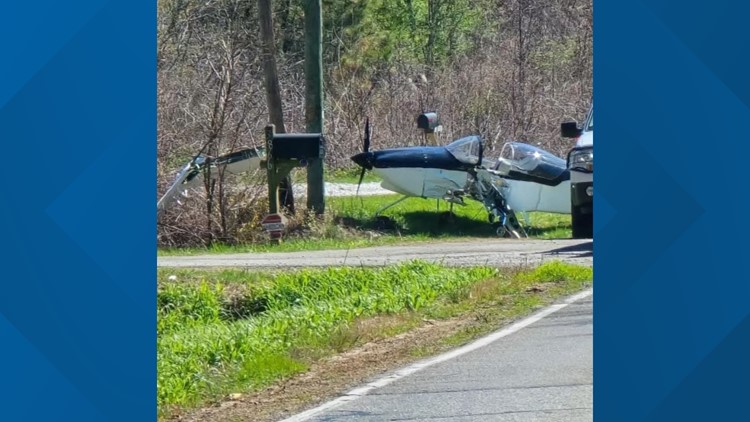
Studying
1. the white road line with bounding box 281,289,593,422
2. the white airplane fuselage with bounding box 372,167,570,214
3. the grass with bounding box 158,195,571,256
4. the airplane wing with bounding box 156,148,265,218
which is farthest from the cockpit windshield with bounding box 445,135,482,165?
the white road line with bounding box 281,289,593,422

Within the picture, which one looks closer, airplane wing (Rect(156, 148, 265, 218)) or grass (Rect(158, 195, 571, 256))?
grass (Rect(158, 195, 571, 256))

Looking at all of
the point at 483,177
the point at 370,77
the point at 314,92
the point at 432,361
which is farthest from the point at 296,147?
the point at 370,77

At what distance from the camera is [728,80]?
399 cm

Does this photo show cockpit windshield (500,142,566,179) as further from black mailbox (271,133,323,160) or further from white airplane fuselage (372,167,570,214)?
black mailbox (271,133,323,160)

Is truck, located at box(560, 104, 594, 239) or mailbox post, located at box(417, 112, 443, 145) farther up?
mailbox post, located at box(417, 112, 443, 145)

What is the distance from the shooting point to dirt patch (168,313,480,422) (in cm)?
838

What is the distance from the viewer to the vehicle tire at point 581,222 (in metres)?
20.0

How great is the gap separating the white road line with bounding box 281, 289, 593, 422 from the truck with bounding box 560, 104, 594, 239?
18.0ft

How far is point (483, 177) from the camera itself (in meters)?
24.3

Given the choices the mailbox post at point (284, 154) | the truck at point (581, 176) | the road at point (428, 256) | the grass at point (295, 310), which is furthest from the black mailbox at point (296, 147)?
the grass at point (295, 310)

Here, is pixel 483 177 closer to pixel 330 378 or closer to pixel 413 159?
pixel 413 159

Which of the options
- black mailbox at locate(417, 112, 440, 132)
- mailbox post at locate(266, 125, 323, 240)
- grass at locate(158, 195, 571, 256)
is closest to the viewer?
grass at locate(158, 195, 571, 256)

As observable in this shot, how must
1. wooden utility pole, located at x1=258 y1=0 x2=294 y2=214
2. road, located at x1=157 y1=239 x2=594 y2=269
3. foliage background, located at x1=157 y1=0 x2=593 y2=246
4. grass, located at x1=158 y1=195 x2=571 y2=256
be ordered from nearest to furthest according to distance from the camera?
road, located at x1=157 y1=239 x2=594 y2=269
grass, located at x1=158 y1=195 x2=571 y2=256
foliage background, located at x1=157 y1=0 x2=593 y2=246
wooden utility pole, located at x1=258 y1=0 x2=294 y2=214

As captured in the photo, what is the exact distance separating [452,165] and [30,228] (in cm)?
2109
